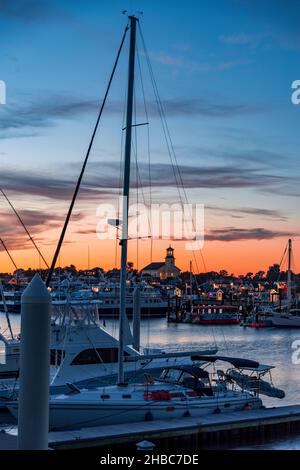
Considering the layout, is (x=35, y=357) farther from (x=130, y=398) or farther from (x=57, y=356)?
(x=57, y=356)

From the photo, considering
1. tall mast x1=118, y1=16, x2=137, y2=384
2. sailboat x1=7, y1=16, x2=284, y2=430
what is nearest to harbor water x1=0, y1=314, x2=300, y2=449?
Result: sailboat x1=7, y1=16, x2=284, y2=430

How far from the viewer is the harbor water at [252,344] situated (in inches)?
1499

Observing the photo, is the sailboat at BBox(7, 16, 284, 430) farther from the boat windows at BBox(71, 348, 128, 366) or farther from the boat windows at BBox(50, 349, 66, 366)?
the boat windows at BBox(50, 349, 66, 366)

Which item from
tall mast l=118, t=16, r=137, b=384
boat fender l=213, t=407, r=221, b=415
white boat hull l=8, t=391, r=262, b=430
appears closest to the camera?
white boat hull l=8, t=391, r=262, b=430

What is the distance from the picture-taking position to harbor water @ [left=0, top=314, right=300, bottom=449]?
125 ft

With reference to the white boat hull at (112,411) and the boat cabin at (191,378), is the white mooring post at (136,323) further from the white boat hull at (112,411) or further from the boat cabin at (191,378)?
the white boat hull at (112,411)

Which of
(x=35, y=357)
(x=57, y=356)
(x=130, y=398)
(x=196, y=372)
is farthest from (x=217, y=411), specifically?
(x=35, y=357)

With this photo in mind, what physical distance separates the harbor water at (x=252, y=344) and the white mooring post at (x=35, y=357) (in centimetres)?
1469

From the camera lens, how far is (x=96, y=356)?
27.8 meters

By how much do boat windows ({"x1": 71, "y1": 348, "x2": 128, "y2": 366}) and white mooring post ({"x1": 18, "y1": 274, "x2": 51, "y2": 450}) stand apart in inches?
736

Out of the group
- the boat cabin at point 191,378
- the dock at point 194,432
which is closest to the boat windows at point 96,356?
the boat cabin at point 191,378

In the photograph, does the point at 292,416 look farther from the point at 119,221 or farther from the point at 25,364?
the point at 25,364

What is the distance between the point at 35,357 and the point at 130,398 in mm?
14465

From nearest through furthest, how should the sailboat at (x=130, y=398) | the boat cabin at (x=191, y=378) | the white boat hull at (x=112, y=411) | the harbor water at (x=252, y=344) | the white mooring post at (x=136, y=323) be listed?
the white boat hull at (x=112, y=411) < the sailboat at (x=130, y=398) < the boat cabin at (x=191, y=378) < the harbor water at (x=252, y=344) < the white mooring post at (x=136, y=323)
